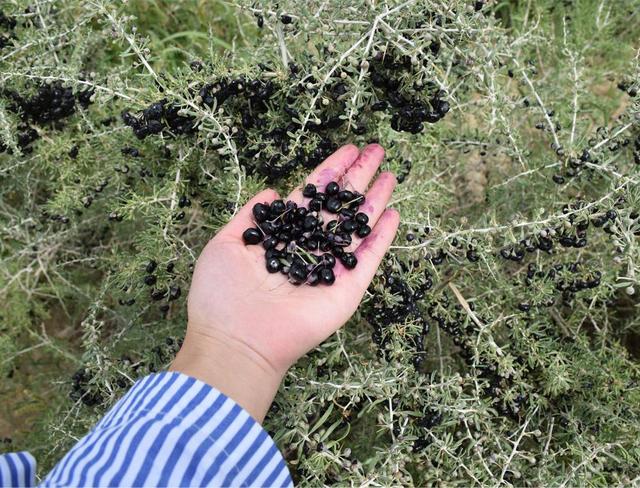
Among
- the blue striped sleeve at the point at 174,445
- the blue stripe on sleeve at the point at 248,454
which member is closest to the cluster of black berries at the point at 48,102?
the blue striped sleeve at the point at 174,445

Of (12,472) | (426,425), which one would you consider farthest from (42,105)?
(426,425)

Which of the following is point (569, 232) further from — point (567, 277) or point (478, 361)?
point (478, 361)

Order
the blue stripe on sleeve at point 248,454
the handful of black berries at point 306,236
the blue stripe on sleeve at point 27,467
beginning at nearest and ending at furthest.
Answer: the blue stripe on sleeve at point 248,454 → the blue stripe on sleeve at point 27,467 → the handful of black berries at point 306,236

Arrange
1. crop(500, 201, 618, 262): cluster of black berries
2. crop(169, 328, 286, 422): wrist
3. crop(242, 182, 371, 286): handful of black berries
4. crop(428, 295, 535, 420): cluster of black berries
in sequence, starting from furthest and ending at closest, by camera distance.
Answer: crop(428, 295, 535, 420): cluster of black berries → crop(500, 201, 618, 262): cluster of black berries → crop(242, 182, 371, 286): handful of black berries → crop(169, 328, 286, 422): wrist

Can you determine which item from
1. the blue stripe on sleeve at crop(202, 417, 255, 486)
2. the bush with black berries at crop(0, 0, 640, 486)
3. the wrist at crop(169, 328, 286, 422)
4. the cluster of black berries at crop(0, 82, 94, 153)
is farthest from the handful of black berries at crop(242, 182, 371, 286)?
the cluster of black berries at crop(0, 82, 94, 153)

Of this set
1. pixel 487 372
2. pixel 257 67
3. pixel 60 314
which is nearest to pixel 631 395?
pixel 487 372

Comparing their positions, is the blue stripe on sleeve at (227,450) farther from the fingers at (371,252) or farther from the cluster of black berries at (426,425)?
the cluster of black berries at (426,425)

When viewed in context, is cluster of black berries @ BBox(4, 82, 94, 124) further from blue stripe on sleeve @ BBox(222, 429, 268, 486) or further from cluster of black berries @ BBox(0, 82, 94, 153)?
blue stripe on sleeve @ BBox(222, 429, 268, 486)
